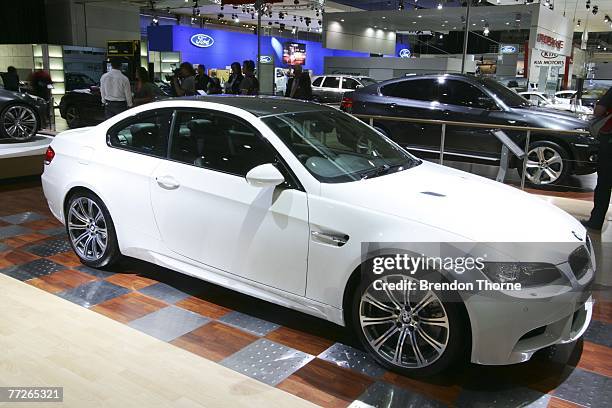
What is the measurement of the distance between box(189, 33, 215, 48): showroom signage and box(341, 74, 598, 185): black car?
1761 centimetres

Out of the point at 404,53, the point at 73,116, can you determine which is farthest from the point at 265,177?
the point at 404,53

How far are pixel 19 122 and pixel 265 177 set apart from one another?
7.88 metres

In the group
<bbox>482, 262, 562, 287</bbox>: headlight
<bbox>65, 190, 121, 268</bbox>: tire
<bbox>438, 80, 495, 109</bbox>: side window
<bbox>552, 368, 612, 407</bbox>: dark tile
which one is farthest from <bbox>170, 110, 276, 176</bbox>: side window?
<bbox>438, 80, 495, 109</bbox>: side window

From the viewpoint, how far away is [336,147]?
145 inches

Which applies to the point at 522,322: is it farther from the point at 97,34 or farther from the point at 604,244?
the point at 97,34

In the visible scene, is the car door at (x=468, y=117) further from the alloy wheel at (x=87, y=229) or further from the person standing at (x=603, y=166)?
the alloy wheel at (x=87, y=229)

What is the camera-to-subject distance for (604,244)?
539 cm

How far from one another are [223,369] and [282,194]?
1.05m

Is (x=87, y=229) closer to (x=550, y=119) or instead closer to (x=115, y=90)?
(x=115, y=90)

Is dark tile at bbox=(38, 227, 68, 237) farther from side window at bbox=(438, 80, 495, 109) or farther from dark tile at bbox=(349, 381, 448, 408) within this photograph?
side window at bbox=(438, 80, 495, 109)

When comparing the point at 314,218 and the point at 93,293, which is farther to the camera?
the point at 93,293

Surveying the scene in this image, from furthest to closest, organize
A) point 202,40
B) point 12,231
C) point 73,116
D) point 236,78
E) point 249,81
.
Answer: point 202,40 → point 73,116 → point 236,78 → point 249,81 → point 12,231

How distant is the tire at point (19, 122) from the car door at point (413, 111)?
5.99 meters

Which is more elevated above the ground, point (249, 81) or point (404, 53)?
point (404, 53)
